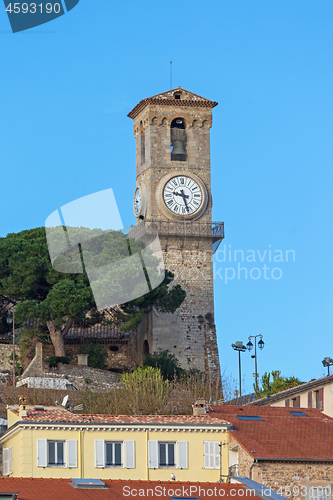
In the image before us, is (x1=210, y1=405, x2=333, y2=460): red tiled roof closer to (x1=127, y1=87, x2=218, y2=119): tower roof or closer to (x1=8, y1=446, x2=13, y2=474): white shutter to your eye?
(x1=8, y1=446, x2=13, y2=474): white shutter

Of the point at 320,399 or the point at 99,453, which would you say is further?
the point at 320,399

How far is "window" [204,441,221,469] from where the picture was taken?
131ft

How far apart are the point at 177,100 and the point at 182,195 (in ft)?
18.4

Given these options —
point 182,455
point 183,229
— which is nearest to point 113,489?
point 182,455

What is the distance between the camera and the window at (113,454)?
39406 mm

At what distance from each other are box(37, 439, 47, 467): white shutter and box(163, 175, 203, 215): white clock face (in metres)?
33.5

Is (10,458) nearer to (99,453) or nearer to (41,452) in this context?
(41,452)

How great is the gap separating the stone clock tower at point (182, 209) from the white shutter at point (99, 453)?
28617 mm

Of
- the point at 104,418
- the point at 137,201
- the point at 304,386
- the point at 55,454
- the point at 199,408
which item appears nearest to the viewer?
the point at 55,454

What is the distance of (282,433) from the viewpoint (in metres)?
42.2

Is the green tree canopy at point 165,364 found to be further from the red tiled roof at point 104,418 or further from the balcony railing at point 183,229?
the red tiled roof at point 104,418

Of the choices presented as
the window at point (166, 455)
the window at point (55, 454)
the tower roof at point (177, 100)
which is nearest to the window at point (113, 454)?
the window at point (166, 455)

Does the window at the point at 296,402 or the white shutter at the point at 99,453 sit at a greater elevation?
the window at the point at 296,402

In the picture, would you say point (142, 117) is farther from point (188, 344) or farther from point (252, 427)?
point (252, 427)
